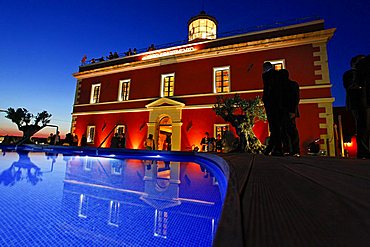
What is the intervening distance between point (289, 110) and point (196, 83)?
25.2 ft

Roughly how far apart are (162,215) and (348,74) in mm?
3961

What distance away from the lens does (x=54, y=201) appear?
5.01ft

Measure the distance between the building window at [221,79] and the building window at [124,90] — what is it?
5.98 metres

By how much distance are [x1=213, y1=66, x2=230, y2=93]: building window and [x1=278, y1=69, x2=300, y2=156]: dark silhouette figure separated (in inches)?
251

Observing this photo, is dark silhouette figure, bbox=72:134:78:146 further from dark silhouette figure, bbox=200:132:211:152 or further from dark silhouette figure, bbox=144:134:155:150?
dark silhouette figure, bbox=200:132:211:152

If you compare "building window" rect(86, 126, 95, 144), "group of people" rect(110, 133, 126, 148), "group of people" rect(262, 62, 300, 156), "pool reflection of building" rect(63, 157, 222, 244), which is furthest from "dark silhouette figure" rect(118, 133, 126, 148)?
"pool reflection of building" rect(63, 157, 222, 244)

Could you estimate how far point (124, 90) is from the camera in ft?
42.7

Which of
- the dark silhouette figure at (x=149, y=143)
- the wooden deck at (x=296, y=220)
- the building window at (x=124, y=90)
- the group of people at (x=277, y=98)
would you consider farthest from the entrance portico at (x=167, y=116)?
the wooden deck at (x=296, y=220)

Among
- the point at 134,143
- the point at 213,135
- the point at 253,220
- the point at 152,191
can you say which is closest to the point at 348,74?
the point at 152,191

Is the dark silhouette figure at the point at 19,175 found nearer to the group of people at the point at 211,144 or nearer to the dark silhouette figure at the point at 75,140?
the group of people at the point at 211,144

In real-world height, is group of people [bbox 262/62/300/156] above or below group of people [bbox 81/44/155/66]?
below

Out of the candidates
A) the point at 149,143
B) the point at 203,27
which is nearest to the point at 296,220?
the point at 149,143

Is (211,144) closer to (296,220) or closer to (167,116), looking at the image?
(167,116)

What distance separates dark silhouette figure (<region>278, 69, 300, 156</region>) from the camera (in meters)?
3.37
